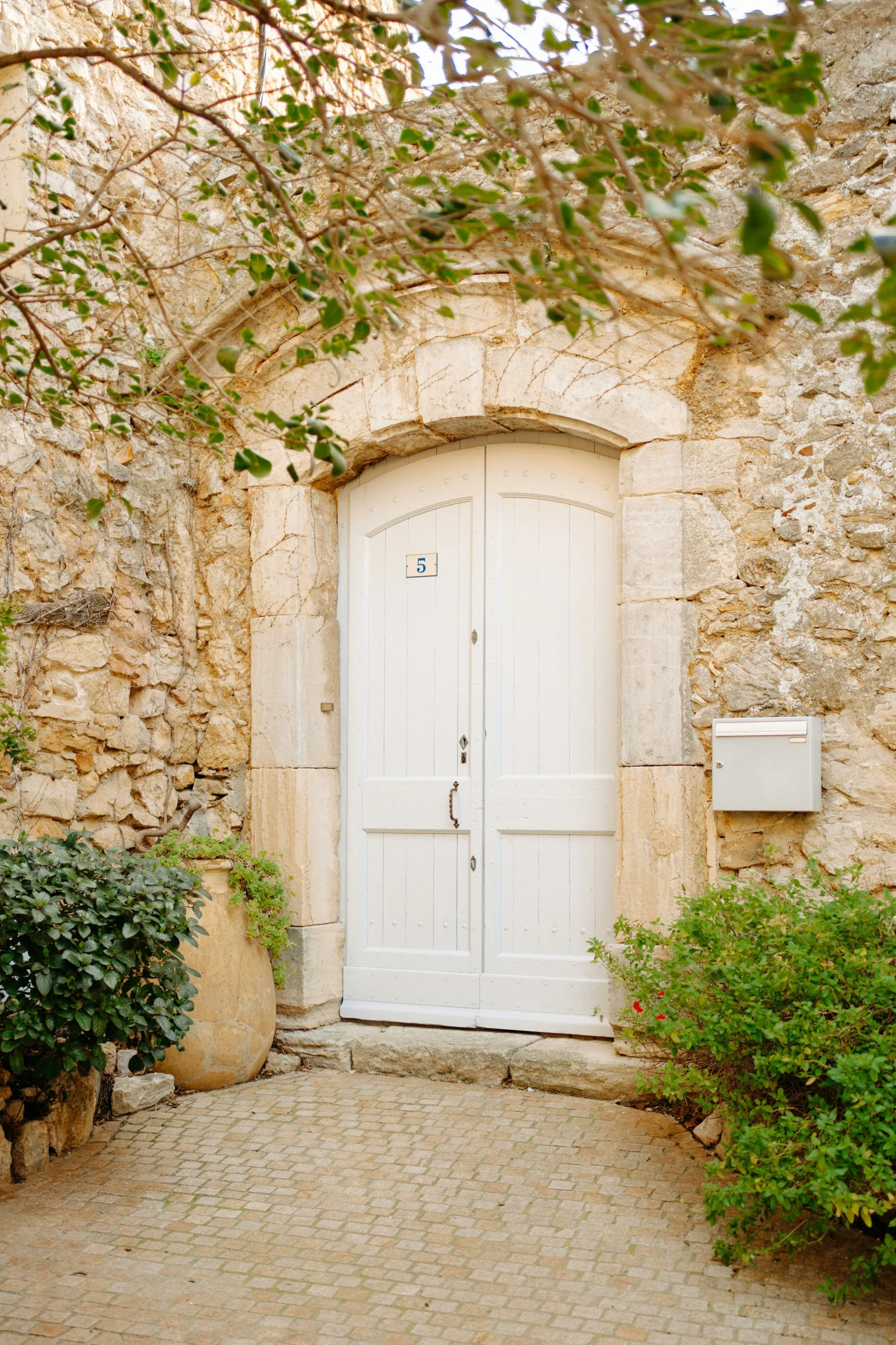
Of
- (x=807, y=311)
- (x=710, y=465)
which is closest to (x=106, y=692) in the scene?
(x=710, y=465)

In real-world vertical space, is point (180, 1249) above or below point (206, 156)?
below

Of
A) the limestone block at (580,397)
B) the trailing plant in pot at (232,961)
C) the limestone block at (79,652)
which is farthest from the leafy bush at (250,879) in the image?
the limestone block at (580,397)

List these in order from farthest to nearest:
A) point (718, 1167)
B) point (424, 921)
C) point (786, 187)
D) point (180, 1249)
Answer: point (424, 921)
point (786, 187)
point (180, 1249)
point (718, 1167)

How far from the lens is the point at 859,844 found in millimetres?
3852

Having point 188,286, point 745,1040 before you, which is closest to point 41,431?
point 188,286

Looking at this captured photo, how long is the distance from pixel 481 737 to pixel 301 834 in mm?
840

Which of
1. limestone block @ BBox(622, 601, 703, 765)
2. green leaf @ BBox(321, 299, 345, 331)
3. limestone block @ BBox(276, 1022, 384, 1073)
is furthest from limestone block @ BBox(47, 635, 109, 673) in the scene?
green leaf @ BBox(321, 299, 345, 331)

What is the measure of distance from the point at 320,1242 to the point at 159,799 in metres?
2.19

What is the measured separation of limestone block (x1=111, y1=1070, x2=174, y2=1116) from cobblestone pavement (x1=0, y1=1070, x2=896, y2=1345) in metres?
0.06

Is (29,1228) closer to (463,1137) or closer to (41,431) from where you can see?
(463,1137)

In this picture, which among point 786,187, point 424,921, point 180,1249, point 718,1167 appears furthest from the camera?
point 424,921

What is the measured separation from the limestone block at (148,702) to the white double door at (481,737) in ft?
2.58

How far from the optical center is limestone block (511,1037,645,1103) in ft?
13.4

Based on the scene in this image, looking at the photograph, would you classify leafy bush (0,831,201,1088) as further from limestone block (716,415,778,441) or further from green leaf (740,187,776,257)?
green leaf (740,187,776,257)
